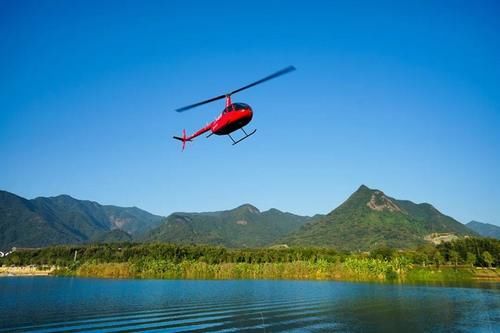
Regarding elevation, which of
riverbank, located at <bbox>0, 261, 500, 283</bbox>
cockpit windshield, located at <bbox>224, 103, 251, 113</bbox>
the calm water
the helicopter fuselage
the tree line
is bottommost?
the calm water

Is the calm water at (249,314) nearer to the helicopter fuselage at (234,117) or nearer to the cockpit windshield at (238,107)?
the helicopter fuselage at (234,117)

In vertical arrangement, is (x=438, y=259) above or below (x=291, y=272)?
above

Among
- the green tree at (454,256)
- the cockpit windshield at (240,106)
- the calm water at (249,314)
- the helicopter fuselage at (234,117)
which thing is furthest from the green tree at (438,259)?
the cockpit windshield at (240,106)

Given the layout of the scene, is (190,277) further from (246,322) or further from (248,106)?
(248,106)

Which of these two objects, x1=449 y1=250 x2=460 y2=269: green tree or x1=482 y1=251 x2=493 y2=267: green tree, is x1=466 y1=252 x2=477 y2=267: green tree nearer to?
x1=482 y1=251 x2=493 y2=267: green tree

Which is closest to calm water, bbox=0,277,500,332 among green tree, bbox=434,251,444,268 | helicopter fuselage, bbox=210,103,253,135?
helicopter fuselage, bbox=210,103,253,135

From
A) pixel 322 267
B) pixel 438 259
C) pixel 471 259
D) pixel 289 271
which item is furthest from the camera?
pixel 438 259

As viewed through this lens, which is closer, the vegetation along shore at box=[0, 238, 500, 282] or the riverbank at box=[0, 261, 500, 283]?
the riverbank at box=[0, 261, 500, 283]

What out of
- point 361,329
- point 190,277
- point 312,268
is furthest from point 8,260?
point 361,329

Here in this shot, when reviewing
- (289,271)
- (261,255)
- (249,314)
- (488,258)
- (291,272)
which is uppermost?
(261,255)

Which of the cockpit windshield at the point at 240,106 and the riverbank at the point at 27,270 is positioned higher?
the cockpit windshield at the point at 240,106

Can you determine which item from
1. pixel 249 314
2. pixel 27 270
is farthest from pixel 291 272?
pixel 27 270

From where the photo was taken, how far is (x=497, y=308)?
42.8 meters

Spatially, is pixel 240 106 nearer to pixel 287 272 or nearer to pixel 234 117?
pixel 234 117
